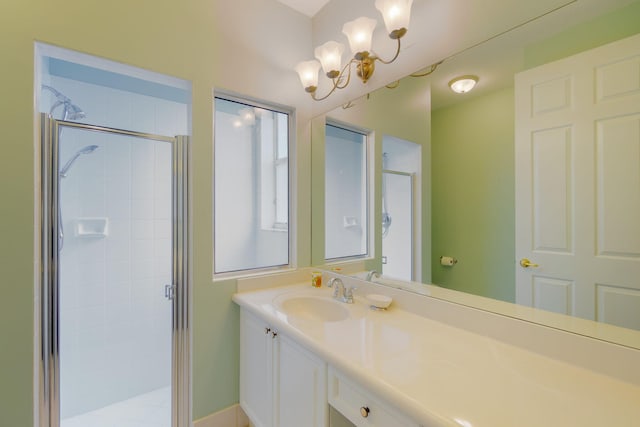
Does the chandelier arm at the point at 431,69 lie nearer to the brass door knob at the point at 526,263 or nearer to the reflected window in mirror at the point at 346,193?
the reflected window in mirror at the point at 346,193

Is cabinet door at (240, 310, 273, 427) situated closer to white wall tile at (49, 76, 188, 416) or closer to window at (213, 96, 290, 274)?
window at (213, 96, 290, 274)

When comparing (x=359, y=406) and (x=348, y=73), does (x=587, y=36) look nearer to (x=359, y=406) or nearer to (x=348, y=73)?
(x=348, y=73)

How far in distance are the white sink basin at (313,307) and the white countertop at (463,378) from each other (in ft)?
1.08

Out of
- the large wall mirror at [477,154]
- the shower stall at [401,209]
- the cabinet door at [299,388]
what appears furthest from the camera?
the shower stall at [401,209]

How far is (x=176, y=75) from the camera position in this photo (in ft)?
5.20

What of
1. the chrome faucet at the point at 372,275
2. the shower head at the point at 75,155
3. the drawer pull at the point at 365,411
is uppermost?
the shower head at the point at 75,155

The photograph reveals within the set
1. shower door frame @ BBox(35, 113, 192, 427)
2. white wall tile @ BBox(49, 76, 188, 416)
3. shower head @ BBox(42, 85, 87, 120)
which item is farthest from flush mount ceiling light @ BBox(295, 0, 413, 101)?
shower head @ BBox(42, 85, 87, 120)

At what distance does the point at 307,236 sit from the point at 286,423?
3.70 ft

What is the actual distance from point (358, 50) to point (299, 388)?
171 centimetres

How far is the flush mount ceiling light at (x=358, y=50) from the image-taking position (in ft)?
4.45

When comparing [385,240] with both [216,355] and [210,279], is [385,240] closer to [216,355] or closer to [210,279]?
[210,279]

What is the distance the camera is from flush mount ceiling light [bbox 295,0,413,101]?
1358 millimetres

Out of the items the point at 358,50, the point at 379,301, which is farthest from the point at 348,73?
the point at 379,301

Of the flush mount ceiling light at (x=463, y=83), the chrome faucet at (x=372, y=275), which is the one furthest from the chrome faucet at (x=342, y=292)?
the flush mount ceiling light at (x=463, y=83)
